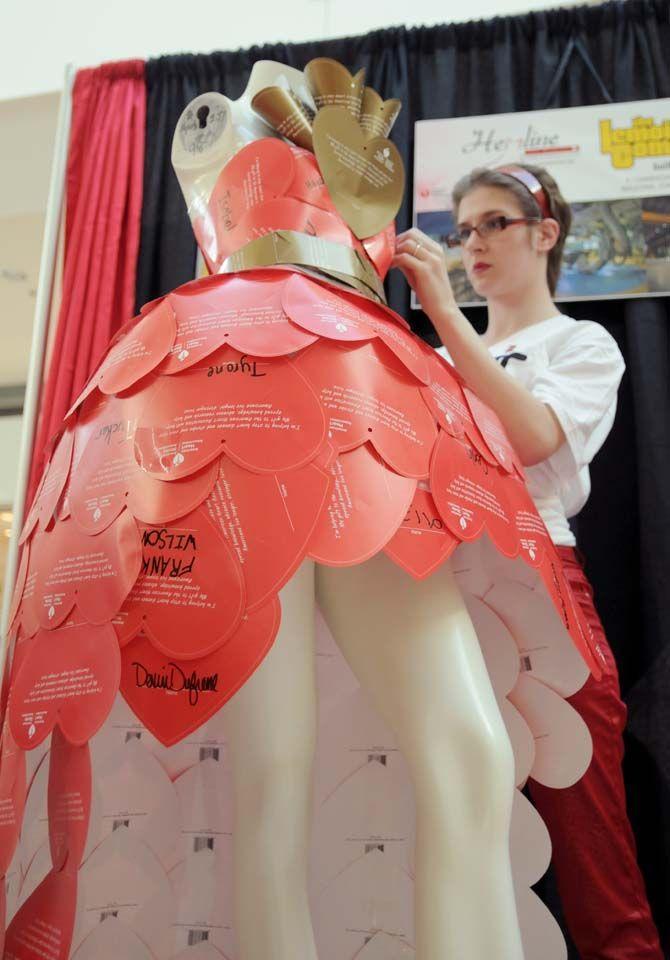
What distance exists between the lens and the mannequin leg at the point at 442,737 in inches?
30.6

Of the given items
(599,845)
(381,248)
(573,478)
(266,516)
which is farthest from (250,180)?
(599,845)

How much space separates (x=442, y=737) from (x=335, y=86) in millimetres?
808

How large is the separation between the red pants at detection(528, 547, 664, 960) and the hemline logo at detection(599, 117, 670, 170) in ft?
3.30

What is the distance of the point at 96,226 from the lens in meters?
2.09

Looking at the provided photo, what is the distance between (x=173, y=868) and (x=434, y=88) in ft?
5.59

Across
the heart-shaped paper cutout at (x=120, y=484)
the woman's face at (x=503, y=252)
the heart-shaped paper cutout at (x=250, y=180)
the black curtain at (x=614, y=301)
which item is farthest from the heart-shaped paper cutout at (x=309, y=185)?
the black curtain at (x=614, y=301)

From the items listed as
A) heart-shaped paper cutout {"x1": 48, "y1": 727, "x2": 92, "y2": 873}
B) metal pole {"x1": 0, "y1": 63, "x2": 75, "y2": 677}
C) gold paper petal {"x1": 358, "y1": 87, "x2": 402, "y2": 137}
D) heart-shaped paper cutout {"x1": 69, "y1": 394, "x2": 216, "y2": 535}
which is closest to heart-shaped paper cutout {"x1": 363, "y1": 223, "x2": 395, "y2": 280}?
gold paper petal {"x1": 358, "y1": 87, "x2": 402, "y2": 137}

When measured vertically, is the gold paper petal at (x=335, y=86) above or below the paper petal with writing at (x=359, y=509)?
above

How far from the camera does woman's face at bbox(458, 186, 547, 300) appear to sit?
1.61 metres

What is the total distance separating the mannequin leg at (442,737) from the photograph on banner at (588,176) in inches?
43.9

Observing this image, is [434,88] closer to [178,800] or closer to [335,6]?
[335,6]

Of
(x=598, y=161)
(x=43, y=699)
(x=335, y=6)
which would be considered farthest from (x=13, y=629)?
(x=335, y=6)

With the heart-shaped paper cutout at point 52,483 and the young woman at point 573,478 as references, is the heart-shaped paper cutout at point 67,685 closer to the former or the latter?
the heart-shaped paper cutout at point 52,483

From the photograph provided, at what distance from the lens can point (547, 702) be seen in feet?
3.56
